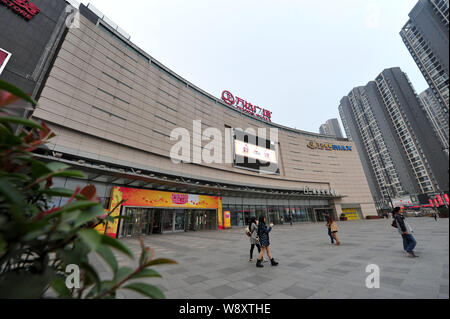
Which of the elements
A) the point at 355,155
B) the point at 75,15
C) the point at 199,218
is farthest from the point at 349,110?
the point at 75,15

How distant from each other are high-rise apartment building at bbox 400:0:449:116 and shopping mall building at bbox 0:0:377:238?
7.46m

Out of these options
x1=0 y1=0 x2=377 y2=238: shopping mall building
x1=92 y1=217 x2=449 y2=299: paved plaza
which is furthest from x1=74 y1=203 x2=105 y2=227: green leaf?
x1=0 y1=0 x2=377 y2=238: shopping mall building

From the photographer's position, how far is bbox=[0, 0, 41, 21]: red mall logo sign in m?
13.9

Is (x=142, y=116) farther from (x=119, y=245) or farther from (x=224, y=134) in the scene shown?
(x=119, y=245)

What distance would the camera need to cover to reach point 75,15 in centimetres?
1708

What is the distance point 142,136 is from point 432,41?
2049cm

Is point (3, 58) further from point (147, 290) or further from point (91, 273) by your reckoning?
point (147, 290)

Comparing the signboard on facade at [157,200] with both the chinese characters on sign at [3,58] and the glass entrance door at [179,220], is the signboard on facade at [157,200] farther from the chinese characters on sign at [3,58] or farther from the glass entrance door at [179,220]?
the chinese characters on sign at [3,58]

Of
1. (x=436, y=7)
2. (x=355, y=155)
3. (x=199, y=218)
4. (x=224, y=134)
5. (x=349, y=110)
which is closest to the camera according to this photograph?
(x=436, y=7)

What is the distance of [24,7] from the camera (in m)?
14.4

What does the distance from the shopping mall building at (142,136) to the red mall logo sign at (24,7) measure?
0.18 metres

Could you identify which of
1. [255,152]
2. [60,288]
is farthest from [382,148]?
[60,288]
